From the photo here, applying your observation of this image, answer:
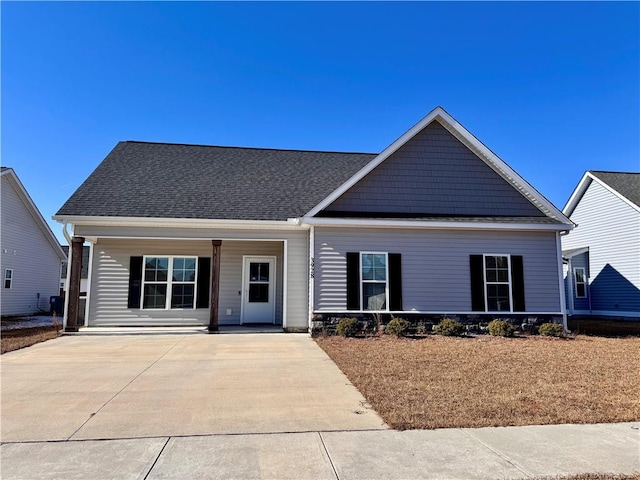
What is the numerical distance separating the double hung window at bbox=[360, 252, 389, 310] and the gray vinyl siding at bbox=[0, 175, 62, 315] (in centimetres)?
1573

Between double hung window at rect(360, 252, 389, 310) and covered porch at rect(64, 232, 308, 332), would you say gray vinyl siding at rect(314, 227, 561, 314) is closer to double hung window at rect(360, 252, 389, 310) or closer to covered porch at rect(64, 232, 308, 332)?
double hung window at rect(360, 252, 389, 310)

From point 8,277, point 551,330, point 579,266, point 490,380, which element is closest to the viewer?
point 490,380

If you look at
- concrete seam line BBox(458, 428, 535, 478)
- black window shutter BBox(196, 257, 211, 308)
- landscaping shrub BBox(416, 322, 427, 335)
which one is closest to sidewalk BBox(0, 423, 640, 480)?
concrete seam line BBox(458, 428, 535, 478)

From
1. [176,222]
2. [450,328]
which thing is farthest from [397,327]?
[176,222]

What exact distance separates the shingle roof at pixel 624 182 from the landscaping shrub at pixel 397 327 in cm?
1336

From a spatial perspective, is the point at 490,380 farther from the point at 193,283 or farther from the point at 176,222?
the point at 193,283

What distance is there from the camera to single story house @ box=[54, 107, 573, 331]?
11820mm

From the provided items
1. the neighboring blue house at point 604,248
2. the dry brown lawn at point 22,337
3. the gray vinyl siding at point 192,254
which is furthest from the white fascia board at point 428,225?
the neighboring blue house at point 604,248

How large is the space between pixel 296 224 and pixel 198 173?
185 inches

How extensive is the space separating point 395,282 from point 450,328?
189 cm

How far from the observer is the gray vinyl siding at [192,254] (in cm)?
1227

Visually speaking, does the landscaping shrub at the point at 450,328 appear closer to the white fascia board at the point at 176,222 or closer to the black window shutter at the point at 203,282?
the white fascia board at the point at 176,222

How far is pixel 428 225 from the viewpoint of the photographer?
11875 millimetres

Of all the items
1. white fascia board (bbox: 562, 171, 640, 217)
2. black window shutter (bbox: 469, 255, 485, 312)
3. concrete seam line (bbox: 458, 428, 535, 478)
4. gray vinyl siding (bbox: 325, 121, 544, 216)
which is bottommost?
concrete seam line (bbox: 458, 428, 535, 478)
